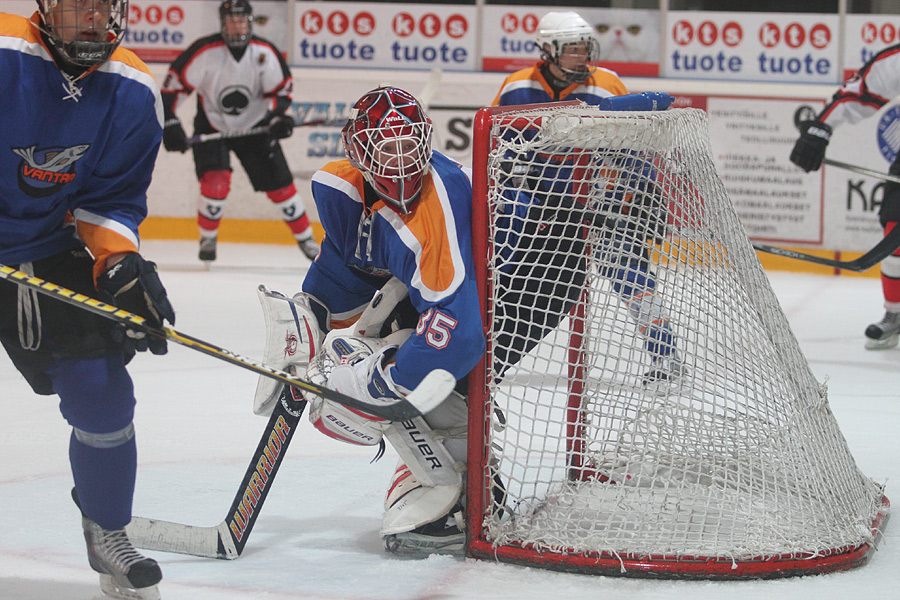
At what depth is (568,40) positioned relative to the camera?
3824 mm

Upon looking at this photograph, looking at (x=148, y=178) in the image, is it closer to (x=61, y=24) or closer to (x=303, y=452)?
(x=61, y=24)

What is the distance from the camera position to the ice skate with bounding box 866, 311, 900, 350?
14.1 feet

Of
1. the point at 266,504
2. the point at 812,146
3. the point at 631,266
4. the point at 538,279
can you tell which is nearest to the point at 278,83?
the point at 812,146

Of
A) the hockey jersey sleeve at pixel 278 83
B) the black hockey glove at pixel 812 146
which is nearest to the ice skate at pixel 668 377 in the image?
the black hockey glove at pixel 812 146

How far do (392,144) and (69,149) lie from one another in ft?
1.70

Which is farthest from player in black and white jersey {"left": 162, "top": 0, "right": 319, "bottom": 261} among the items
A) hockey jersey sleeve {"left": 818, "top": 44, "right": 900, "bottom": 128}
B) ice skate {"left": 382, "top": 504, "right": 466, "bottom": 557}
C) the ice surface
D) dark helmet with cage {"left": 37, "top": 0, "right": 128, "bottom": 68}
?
dark helmet with cage {"left": 37, "top": 0, "right": 128, "bottom": 68}

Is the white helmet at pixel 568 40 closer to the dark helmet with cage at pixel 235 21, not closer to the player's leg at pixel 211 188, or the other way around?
the dark helmet with cage at pixel 235 21

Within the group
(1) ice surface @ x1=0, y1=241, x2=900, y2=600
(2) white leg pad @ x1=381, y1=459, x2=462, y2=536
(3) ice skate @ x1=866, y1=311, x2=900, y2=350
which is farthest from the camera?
(3) ice skate @ x1=866, y1=311, x2=900, y2=350

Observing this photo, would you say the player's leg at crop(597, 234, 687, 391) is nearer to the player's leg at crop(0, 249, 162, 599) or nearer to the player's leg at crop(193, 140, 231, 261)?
the player's leg at crop(0, 249, 162, 599)

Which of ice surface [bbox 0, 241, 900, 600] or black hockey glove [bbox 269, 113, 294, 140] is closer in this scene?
ice surface [bbox 0, 241, 900, 600]

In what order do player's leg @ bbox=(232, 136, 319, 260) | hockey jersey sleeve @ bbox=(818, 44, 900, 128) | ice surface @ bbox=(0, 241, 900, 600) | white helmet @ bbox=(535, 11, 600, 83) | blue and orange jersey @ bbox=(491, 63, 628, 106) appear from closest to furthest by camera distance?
1. ice surface @ bbox=(0, 241, 900, 600)
2. white helmet @ bbox=(535, 11, 600, 83)
3. blue and orange jersey @ bbox=(491, 63, 628, 106)
4. hockey jersey sleeve @ bbox=(818, 44, 900, 128)
5. player's leg @ bbox=(232, 136, 319, 260)

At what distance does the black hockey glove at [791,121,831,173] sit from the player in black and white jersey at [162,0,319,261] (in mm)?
2637

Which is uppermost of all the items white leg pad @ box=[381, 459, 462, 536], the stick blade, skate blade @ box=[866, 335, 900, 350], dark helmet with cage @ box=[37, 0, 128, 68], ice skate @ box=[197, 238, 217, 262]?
dark helmet with cage @ box=[37, 0, 128, 68]

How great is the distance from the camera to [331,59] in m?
7.21
